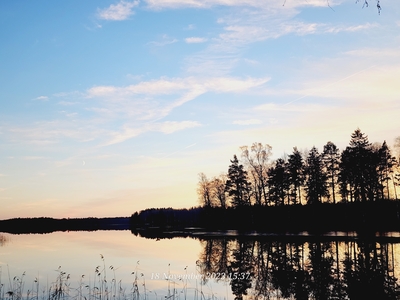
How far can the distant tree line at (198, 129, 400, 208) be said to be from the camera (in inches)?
2270

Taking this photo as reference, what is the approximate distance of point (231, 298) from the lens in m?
15.0

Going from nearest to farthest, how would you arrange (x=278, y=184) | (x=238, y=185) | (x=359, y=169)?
(x=359, y=169)
(x=278, y=184)
(x=238, y=185)

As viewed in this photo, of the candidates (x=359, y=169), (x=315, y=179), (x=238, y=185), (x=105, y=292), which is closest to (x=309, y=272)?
(x=105, y=292)

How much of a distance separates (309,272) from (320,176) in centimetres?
4927

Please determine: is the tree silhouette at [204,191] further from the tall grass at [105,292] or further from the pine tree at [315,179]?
the tall grass at [105,292]

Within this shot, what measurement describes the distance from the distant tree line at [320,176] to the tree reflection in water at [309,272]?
2986 cm

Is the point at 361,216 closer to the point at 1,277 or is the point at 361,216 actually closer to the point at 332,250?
the point at 332,250

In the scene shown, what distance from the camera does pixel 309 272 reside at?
19.3 metres

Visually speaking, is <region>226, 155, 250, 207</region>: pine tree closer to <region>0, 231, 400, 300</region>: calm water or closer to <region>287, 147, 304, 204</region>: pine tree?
<region>287, 147, 304, 204</region>: pine tree

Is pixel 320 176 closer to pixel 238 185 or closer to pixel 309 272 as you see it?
pixel 238 185

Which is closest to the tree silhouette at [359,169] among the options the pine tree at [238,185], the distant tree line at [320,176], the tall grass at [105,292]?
the distant tree line at [320,176]

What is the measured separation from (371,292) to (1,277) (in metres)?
19.7

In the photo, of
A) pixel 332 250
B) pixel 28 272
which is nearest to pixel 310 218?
pixel 332 250

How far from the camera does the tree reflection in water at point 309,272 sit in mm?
14664
